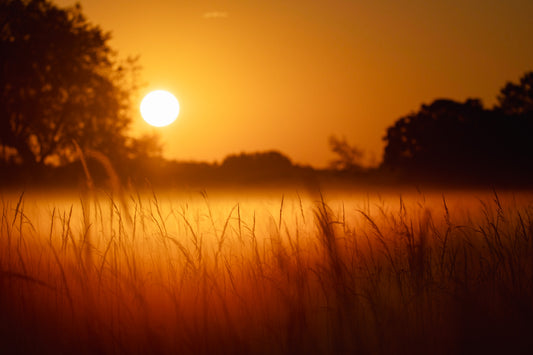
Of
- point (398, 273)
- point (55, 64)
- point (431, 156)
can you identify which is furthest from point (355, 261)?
point (55, 64)

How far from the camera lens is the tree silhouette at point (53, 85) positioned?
19.5 m

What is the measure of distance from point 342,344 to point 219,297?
36.7 inches

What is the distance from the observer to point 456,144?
1945 cm

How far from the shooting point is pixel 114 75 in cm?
2222

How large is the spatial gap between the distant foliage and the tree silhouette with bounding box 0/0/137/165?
11178 mm

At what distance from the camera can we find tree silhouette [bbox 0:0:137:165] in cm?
1953

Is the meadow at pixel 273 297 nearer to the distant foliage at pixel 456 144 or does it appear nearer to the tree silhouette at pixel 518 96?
the distant foliage at pixel 456 144

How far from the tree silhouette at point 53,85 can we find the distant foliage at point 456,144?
11.2m

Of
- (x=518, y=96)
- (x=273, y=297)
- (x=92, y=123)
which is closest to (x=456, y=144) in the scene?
(x=518, y=96)

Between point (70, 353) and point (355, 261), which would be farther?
point (355, 261)

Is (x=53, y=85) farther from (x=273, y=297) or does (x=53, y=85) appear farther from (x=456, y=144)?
(x=273, y=297)

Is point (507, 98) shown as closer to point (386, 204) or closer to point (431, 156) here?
point (431, 156)

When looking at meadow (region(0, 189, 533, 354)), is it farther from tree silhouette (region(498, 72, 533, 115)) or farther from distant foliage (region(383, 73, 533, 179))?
tree silhouette (region(498, 72, 533, 115))

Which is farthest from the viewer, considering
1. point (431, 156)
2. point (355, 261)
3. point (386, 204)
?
point (431, 156)
